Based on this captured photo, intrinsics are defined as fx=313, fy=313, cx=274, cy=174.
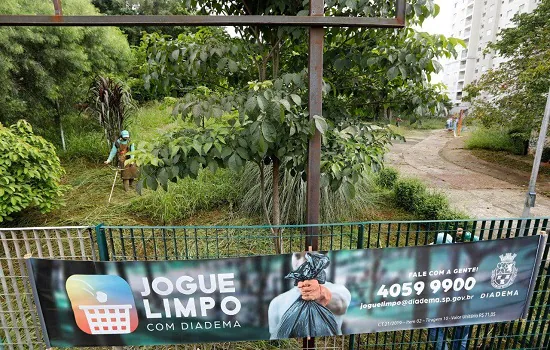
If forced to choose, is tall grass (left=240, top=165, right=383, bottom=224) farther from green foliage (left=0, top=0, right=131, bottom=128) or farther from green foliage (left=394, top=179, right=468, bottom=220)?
green foliage (left=0, top=0, right=131, bottom=128)

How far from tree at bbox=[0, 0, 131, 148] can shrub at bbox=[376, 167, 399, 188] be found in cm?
699

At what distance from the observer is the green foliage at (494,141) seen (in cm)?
1377

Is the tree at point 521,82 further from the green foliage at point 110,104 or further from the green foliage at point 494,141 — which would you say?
the green foliage at point 110,104

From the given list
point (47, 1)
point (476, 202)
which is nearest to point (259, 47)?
point (47, 1)

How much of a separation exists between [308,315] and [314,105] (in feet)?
4.49

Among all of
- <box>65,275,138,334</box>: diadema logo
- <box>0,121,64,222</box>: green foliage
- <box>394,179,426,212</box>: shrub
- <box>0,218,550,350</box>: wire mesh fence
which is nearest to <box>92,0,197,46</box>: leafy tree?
<box>0,121,64,222</box>: green foliage

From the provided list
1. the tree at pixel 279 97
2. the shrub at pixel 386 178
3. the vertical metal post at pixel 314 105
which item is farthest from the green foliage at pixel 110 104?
the vertical metal post at pixel 314 105

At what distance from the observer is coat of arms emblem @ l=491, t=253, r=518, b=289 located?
82.3 inches

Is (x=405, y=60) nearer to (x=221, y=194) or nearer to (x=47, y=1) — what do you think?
(x=221, y=194)

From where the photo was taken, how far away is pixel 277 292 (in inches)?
79.6

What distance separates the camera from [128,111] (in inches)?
308

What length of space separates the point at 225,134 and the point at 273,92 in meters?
0.50

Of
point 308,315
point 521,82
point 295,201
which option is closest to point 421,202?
point 295,201

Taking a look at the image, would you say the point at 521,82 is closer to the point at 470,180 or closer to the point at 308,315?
the point at 470,180
